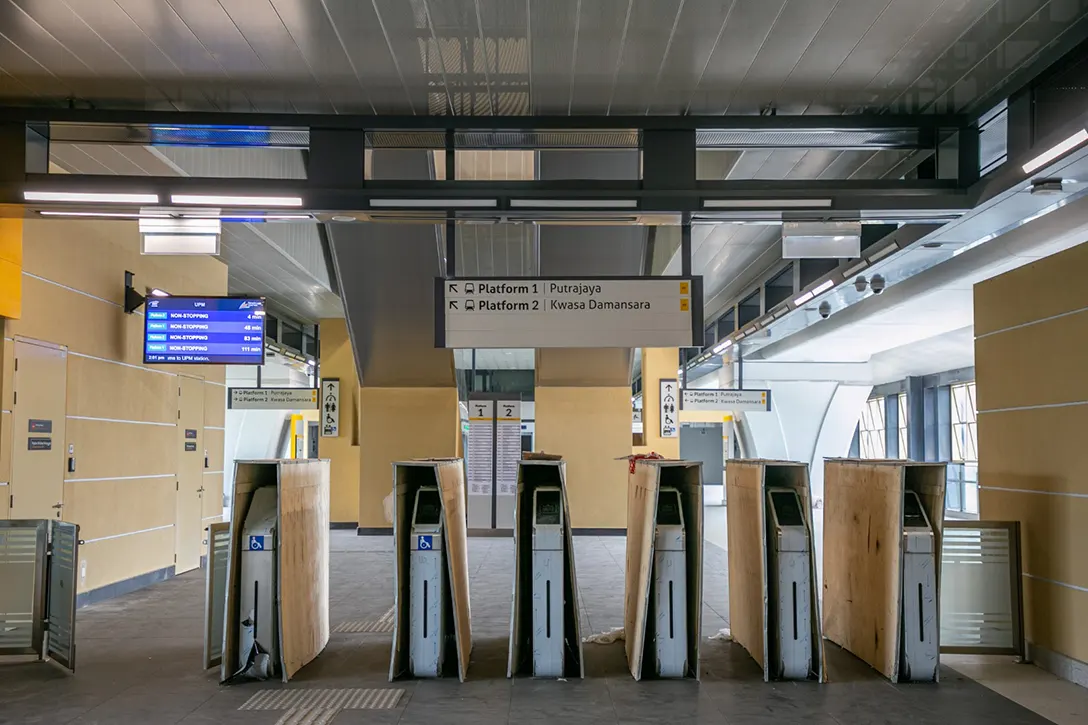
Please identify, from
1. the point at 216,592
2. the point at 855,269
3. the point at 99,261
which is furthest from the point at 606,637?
the point at 99,261

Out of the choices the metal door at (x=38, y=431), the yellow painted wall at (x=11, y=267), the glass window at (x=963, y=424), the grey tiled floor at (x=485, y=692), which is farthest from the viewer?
the glass window at (x=963, y=424)

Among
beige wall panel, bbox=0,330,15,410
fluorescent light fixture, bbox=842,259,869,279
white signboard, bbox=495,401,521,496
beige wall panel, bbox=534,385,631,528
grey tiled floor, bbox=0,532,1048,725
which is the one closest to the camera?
grey tiled floor, bbox=0,532,1048,725

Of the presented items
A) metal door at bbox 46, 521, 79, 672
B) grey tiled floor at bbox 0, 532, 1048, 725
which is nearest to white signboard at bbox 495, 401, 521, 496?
grey tiled floor at bbox 0, 532, 1048, 725

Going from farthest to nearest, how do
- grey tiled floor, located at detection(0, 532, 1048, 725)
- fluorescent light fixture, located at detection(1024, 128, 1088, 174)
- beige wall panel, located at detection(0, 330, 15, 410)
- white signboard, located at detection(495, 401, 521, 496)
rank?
white signboard, located at detection(495, 401, 521, 496) → beige wall panel, located at detection(0, 330, 15, 410) → grey tiled floor, located at detection(0, 532, 1048, 725) → fluorescent light fixture, located at detection(1024, 128, 1088, 174)

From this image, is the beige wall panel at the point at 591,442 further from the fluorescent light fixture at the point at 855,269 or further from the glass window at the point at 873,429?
the glass window at the point at 873,429

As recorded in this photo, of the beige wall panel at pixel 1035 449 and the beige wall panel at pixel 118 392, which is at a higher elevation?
the beige wall panel at pixel 118 392

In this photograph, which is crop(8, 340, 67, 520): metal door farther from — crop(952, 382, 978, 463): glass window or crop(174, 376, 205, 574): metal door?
crop(952, 382, 978, 463): glass window

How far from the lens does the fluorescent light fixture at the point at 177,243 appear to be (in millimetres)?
6164

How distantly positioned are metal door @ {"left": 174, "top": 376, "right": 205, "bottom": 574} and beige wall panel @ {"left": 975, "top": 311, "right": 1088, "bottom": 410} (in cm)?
874

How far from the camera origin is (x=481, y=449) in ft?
49.6

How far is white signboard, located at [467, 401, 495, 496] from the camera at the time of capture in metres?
15.1

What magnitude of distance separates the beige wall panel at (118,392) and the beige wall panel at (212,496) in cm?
144

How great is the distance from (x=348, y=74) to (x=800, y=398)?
791 inches

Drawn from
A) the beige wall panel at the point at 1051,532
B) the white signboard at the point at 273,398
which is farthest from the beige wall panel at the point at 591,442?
the beige wall panel at the point at 1051,532
